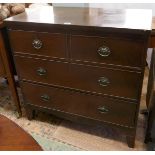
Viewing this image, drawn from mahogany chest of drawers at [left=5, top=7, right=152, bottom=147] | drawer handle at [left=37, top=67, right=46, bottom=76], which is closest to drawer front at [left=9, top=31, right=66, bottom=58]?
mahogany chest of drawers at [left=5, top=7, right=152, bottom=147]

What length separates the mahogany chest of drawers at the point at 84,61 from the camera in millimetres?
1109

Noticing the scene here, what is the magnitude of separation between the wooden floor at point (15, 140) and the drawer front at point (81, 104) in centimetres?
63

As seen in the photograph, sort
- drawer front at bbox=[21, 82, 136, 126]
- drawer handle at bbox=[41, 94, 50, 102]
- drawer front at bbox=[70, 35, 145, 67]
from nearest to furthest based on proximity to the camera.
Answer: drawer front at bbox=[70, 35, 145, 67] → drawer front at bbox=[21, 82, 136, 126] → drawer handle at bbox=[41, 94, 50, 102]

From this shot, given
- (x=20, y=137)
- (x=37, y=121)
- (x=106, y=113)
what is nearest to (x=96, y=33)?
(x=106, y=113)

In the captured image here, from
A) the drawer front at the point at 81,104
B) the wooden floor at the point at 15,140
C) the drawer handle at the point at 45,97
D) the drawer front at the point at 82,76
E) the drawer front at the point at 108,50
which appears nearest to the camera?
the wooden floor at the point at 15,140

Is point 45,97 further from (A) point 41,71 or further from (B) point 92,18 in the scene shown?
(B) point 92,18

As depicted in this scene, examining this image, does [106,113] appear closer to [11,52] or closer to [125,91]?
[125,91]

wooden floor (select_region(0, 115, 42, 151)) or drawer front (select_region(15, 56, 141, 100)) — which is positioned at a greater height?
wooden floor (select_region(0, 115, 42, 151))

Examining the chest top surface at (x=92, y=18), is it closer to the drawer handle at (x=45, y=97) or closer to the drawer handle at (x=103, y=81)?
the drawer handle at (x=103, y=81)

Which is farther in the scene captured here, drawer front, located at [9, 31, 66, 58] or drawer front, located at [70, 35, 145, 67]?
drawer front, located at [9, 31, 66, 58]

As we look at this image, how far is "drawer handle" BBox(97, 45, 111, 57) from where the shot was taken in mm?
1134

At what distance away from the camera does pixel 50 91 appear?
4.77 ft

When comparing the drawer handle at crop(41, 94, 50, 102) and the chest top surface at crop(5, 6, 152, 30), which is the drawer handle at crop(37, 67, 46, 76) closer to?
the drawer handle at crop(41, 94, 50, 102)

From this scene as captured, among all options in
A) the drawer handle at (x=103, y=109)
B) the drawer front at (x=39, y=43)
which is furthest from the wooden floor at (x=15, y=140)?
the drawer handle at (x=103, y=109)
